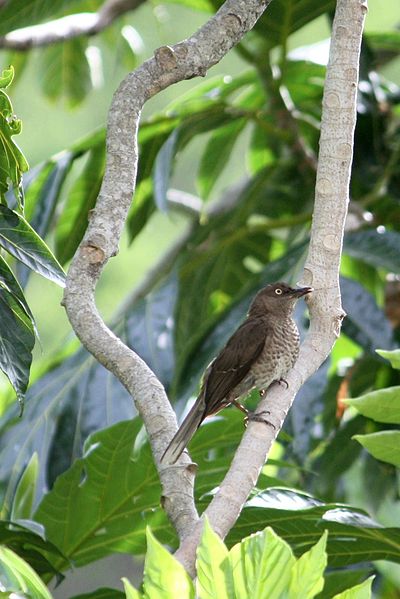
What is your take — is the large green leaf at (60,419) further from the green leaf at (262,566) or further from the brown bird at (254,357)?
the green leaf at (262,566)

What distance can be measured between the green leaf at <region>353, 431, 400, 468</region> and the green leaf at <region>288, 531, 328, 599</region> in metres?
0.72

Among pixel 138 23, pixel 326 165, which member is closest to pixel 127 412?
pixel 326 165

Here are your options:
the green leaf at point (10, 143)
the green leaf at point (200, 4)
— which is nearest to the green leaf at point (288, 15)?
the green leaf at point (200, 4)

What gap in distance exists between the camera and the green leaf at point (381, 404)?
1.98m

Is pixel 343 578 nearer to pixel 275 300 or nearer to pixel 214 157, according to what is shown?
pixel 275 300

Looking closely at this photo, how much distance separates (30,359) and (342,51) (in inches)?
32.2

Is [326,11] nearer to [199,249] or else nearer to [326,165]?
[199,249]

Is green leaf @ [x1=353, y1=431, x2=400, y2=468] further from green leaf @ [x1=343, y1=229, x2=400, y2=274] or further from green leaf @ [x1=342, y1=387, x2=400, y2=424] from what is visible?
green leaf @ [x1=343, y1=229, x2=400, y2=274]

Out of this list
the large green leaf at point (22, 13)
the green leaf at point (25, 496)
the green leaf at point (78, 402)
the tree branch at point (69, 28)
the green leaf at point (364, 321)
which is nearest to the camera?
the green leaf at point (25, 496)

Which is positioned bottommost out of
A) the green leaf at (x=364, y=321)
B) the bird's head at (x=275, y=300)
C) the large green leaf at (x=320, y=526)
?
the large green leaf at (x=320, y=526)

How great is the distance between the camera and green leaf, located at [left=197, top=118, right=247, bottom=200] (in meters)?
4.27

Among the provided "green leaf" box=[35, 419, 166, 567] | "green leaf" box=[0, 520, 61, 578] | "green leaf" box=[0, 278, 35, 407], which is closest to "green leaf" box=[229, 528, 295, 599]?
"green leaf" box=[0, 278, 35, 407]

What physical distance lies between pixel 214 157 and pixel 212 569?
319cm

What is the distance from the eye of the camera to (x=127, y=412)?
3.37 m
